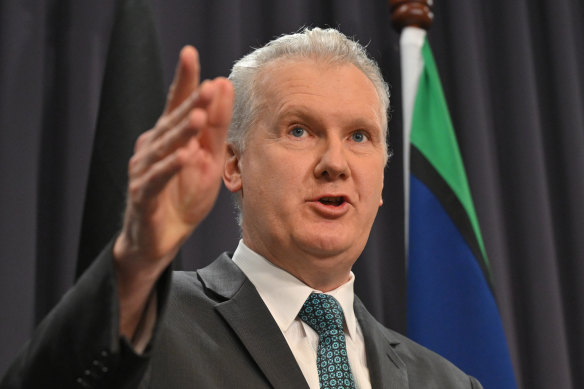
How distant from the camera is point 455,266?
2.44m

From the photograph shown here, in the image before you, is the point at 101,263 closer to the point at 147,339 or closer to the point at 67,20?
the point at 147,339

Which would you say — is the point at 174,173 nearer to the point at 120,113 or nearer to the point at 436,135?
the point at 120,113

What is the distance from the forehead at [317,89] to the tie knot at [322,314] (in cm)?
39

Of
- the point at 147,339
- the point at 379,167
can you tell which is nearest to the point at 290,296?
the point at 379,167

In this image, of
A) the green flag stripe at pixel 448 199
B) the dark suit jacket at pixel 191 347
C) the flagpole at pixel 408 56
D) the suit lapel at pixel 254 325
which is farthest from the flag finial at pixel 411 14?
the suit lapel at pixel 254 325

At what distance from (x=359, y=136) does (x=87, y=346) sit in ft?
2.88

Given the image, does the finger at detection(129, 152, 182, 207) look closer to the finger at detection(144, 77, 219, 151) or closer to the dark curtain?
the finger at detection(144, 77, 219, 151)

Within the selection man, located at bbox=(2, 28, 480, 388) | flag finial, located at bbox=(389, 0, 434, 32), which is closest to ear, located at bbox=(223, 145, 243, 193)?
man, located at bbox=(2, 28, 480, 388)

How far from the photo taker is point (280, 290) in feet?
4.93

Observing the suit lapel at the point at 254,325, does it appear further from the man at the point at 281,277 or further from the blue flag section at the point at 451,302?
the blue flag section at the point at 451,302

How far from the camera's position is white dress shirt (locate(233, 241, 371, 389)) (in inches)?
56.4

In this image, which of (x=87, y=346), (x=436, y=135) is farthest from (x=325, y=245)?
(x=436, y=135)

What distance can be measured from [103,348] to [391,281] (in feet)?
6.38

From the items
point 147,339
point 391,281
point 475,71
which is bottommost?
point 391,281
